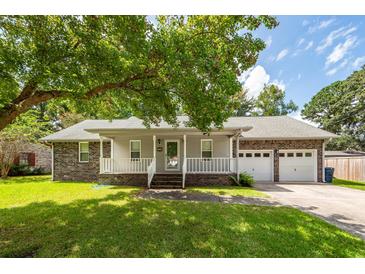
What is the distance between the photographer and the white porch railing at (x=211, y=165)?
1087 centimetres

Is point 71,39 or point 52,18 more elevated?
point 52,18

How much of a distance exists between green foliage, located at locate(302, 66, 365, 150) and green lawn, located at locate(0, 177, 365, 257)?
30175 mm

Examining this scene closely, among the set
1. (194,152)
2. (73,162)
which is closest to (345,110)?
(194,152)

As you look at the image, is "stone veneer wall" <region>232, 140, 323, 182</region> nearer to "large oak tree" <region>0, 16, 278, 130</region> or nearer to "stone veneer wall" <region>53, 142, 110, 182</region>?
"large oak tree" <region>0, 16, 278, 130</region>

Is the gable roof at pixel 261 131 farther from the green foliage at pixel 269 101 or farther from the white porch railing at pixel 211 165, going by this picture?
the green foliage at pixel 269 101

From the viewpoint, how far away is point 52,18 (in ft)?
15.6

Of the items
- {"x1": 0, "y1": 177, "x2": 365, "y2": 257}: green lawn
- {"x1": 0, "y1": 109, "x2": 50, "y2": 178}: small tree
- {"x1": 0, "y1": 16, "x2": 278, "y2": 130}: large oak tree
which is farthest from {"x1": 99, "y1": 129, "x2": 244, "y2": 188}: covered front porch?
{"x1": 0, "y1": 109, "x2": 50, "y2": 178}: small tree

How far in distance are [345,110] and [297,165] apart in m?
22.6

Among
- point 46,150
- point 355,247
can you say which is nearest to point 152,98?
point 355,247

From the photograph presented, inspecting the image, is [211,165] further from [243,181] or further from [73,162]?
[73,162]
